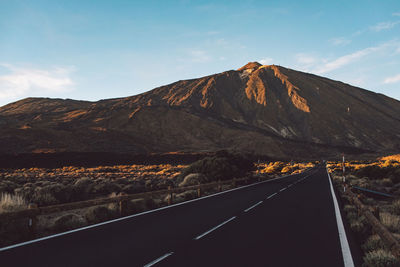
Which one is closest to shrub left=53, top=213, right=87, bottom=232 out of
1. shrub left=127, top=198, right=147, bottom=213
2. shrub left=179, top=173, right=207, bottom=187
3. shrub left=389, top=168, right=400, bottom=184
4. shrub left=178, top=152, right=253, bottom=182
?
shrub left=127, top=198, right=147, bottom=213

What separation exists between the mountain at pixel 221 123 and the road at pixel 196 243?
239 ft

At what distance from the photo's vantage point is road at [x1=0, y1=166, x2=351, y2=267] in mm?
5793

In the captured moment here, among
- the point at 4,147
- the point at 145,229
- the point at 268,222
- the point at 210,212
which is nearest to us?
the point at 145,229

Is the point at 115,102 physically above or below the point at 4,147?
above

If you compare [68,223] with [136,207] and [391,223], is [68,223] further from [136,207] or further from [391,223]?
[391,223]

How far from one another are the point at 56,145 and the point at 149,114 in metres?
46.7

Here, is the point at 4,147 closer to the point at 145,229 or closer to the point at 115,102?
the point at 145,229

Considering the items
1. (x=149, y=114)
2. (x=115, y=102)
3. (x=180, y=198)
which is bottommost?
(x=180, y=198)

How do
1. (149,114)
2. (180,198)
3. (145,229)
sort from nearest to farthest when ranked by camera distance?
1. (145,229)
2. (180,198)
3. (149,114)

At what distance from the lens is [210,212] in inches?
456

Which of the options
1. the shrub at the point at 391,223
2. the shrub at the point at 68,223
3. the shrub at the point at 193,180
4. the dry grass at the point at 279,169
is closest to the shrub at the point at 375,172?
the dry grass at the point at 279,169

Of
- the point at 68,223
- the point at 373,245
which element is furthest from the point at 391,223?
the point at 68,223

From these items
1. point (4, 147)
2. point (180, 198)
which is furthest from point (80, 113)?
point (180, 198)

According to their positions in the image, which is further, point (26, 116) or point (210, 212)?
point (26, 116)
